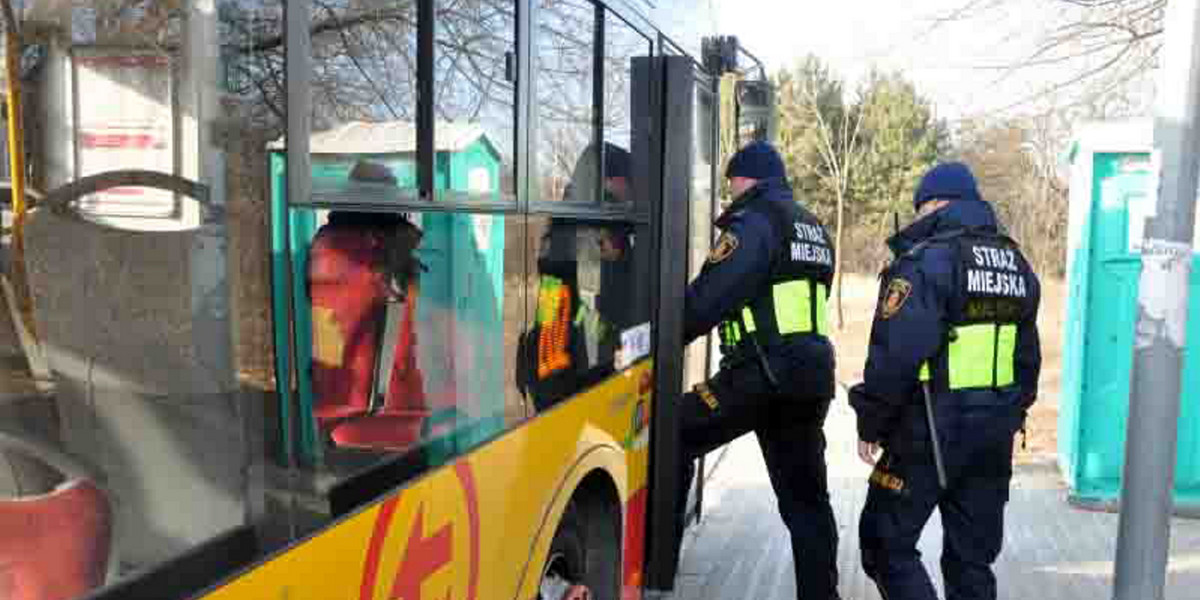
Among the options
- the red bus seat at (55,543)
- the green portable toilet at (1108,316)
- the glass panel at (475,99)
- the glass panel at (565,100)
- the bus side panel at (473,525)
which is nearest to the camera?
the red bus seat at (55,543)

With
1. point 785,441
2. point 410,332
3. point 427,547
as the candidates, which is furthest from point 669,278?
point 427,547

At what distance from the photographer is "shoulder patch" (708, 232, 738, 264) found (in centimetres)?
430

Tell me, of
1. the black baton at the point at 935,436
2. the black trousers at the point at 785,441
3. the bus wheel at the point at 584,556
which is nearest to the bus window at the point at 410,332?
the bus wheel at the point at 584,556

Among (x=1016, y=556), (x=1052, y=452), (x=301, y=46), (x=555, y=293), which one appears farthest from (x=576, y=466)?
(x=1052, y=452)

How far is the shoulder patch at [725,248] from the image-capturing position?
14.1 feet

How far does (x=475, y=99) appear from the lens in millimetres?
2627

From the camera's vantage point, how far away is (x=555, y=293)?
327 cm

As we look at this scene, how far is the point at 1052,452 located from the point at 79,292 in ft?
27.3

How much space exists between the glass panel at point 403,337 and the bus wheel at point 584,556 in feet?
2.55

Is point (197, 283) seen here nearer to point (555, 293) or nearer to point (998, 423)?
point (555, 293)

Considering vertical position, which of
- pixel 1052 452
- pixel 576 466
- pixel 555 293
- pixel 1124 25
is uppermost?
pixel 1124 25

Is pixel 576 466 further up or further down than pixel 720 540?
further up

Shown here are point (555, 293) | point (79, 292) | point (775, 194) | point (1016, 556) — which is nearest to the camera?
point (79, 292)

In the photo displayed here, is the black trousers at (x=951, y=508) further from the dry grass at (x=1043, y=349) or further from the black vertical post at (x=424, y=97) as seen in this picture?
the dry grass at (x=1043, y=349)
